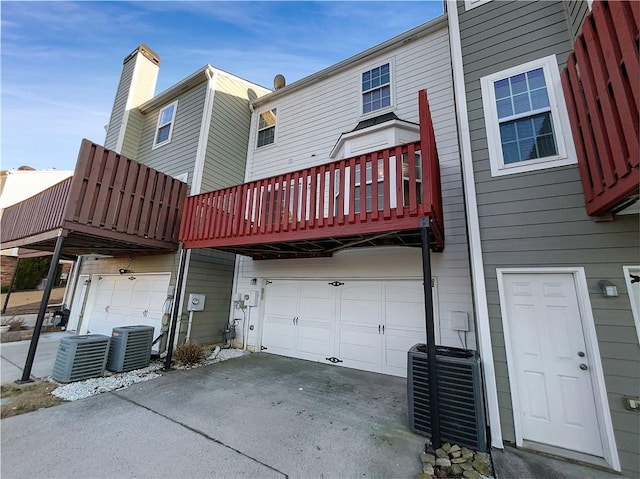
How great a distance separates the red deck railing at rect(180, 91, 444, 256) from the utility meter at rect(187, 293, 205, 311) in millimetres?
1405

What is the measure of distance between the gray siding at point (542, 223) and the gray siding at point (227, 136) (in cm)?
Result: 628

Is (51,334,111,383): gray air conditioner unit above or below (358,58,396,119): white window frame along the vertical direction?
below

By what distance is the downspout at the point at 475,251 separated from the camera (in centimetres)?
300

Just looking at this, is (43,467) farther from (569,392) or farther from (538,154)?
(538,154)

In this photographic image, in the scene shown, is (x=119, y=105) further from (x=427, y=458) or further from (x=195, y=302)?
(x=427, y=458)

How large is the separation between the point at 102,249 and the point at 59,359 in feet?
12.9

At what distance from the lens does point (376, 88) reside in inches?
257

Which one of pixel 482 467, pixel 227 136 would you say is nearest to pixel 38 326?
pixel 227 136

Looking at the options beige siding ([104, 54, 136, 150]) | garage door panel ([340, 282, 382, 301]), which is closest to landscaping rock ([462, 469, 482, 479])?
garage door panel ([340, 282, 382, 301])

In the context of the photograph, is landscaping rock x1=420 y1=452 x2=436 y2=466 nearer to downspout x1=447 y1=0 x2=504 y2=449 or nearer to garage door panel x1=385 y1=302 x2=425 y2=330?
downspout x1=447 y1=0 x2=504 y2=449

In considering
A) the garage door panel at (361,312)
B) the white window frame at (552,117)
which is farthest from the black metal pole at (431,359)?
the garage door panel at (361,312)

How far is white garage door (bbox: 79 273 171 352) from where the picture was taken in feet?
22.2

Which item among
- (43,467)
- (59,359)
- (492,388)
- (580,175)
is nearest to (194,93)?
(59,359)

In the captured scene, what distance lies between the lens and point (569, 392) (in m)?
2.84
